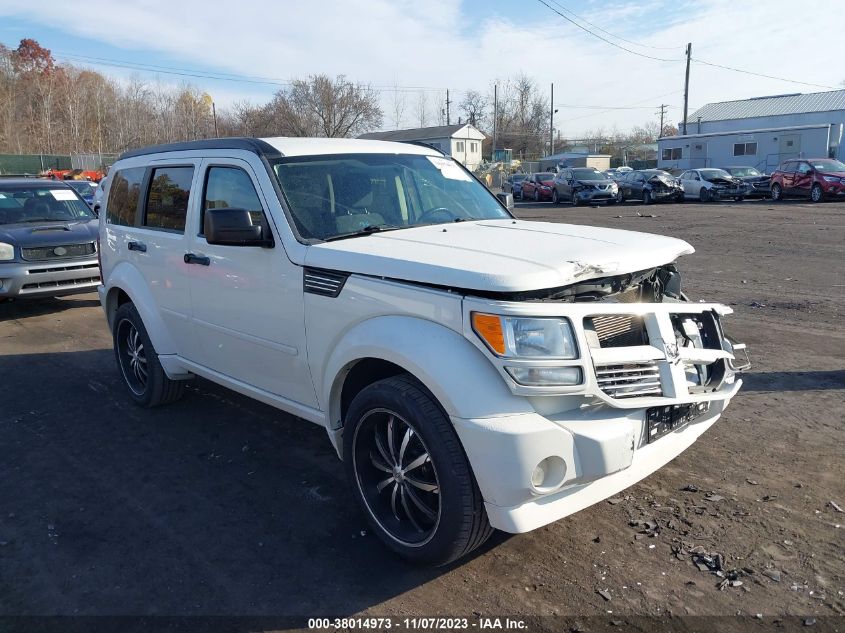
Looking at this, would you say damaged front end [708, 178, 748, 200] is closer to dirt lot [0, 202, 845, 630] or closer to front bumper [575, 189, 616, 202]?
front bumper [575, 189, 616, 202]

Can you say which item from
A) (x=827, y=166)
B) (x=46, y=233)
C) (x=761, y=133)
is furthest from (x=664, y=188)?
(x=46, y=233)

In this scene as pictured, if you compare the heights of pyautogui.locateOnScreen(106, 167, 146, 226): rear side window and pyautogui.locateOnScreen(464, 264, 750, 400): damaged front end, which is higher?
pyautogui.locateOnScreen(106, 167, 146, 226): rear side window

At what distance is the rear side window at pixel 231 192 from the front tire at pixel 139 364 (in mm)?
1408

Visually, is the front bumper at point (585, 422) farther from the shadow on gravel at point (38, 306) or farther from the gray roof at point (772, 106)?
the gray roof at point (772, 106)

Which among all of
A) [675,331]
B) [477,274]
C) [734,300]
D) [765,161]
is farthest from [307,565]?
[765,161]

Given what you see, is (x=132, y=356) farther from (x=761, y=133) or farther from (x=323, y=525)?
(x=761, y=133)

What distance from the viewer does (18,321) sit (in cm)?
931

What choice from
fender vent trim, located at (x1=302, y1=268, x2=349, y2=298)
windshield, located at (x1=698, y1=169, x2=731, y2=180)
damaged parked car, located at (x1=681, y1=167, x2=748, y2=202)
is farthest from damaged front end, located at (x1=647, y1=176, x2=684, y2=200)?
fender vent trim, located at (x1=302, y1=268, x2=349, y2=298)

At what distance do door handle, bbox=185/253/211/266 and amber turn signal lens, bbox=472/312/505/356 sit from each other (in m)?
2.32

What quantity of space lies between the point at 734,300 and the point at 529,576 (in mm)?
6838

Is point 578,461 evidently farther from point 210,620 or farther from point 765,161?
point 765,161

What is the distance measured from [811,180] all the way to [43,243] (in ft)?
Answer: 86.4

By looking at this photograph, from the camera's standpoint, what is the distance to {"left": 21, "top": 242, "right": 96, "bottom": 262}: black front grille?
9203 millimetres

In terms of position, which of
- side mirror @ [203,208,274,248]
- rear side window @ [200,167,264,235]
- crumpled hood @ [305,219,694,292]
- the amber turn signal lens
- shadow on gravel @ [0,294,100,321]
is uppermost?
rear side window @ [200,167,264,235]
